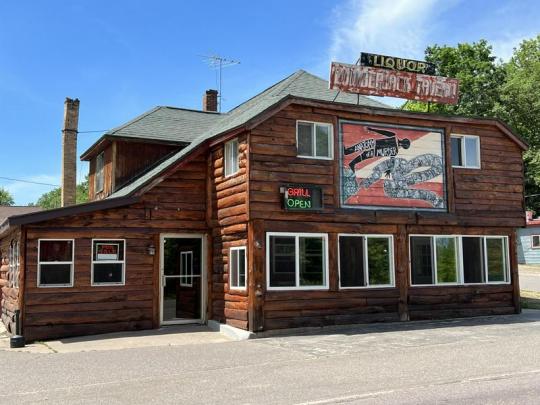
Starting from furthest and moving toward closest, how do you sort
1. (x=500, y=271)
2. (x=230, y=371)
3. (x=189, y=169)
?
(x=500, y=271) < (x=189, y=169) < (x=230, y=371)

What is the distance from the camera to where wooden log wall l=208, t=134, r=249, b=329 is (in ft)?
49.1

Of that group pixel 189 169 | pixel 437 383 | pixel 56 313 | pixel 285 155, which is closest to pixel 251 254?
pixel 285 155

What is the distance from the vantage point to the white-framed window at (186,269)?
17.8 metres

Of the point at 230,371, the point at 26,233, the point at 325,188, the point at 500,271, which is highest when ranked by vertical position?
the point at 325,188

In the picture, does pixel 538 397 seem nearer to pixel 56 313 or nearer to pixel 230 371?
pixel 230 371

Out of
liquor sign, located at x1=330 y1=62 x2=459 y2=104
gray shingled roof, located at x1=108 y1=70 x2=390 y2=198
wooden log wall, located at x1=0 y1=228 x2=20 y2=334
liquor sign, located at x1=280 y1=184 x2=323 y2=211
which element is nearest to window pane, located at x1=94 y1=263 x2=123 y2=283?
wooden log wall, located at x1=0 y1=228 x2=20 y2=334

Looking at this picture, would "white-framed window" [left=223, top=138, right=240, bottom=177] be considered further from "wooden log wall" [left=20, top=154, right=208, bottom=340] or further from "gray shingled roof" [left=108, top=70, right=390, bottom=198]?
"gray shingled roof" [left=108, top=70, right=390, bottom=198]

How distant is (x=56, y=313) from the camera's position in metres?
15.1

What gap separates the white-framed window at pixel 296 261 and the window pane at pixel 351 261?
1.99 feet

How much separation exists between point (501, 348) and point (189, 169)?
31.6 feet

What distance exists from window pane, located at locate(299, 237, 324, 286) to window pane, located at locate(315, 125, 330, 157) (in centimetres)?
234

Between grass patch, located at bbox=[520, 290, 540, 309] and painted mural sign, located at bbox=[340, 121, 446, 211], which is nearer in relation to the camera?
painted mural sign, located at bbox=[340, 121, 446, 211]

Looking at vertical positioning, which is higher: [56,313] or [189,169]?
[189,169]

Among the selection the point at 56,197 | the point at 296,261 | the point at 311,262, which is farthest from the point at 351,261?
the point at 56,197
